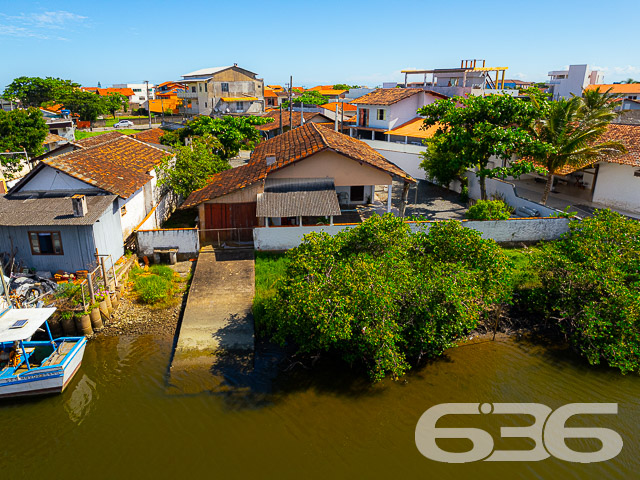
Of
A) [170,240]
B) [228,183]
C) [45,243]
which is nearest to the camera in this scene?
[45,243]

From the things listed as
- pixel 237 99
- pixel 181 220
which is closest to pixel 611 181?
pixel 181 220

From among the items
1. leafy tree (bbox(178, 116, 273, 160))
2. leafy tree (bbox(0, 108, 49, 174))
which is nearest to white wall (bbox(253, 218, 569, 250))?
leafy tree (bbox(178, 116, 273, 160))

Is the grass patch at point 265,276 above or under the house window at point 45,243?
under

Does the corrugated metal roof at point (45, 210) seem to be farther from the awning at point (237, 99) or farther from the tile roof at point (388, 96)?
the awning at point (237, 99)

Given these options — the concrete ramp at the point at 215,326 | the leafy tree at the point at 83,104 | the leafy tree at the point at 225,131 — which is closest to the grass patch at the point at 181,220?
the concrete ramp at the point at 215,326

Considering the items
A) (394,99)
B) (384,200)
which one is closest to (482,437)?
(384,200)

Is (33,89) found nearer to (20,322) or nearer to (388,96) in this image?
(388,96)

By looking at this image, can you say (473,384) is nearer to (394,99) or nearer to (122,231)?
(122,231)
